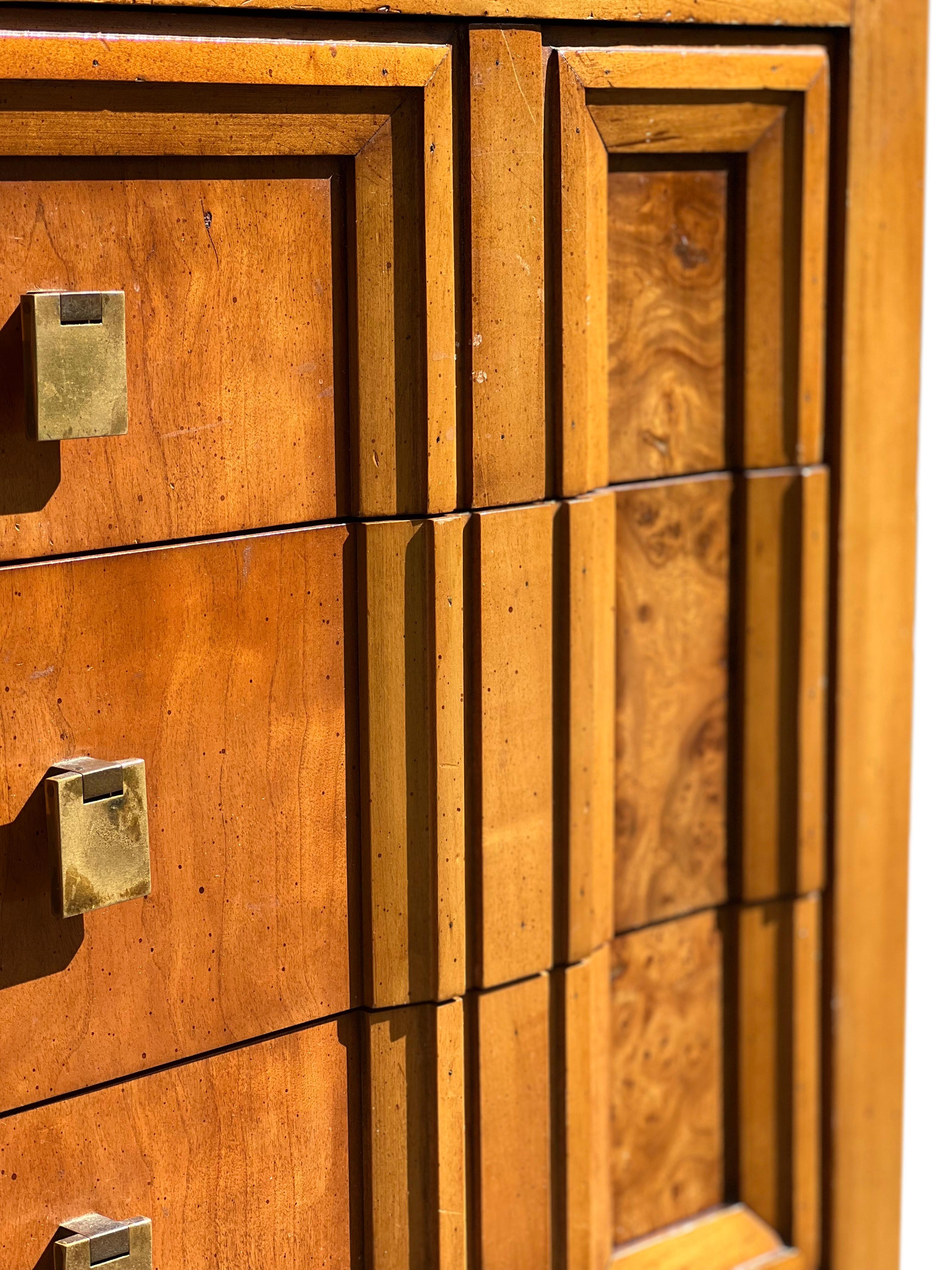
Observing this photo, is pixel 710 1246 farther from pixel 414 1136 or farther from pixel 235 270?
pixel 235 270

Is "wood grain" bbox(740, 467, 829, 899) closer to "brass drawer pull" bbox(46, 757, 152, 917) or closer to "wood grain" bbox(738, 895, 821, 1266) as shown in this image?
"wood grain" bbox(738, 895, 821, 1266)

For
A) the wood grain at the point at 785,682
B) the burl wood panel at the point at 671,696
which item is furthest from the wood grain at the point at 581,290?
the wood grain at the point at 785,682

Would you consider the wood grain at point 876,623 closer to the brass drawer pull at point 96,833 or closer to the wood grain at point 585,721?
the wood grain at point 585,721

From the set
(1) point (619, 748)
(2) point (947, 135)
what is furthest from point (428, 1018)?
(2) point (947, 135)

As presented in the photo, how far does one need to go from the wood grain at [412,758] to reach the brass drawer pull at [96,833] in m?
0.19

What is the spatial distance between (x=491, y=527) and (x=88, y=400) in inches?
12.6

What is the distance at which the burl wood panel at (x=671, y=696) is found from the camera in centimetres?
134

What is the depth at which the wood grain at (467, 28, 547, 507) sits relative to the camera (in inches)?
44.7

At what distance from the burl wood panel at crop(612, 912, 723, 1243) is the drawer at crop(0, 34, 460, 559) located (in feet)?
1.61

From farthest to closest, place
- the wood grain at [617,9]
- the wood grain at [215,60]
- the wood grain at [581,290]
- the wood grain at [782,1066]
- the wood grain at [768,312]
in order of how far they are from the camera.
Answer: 1. the wood grain at [782,1066]
2. the wood grain at [768,312]
3. the wood grain at [581,290]
4. the wood grain at [617,9]
5. the wood grain at [215,60]

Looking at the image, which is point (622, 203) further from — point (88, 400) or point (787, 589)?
point (88, 400)

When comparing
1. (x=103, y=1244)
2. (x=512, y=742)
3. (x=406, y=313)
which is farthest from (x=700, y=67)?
(x=103, y=1244)

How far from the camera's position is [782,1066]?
4.83 feet

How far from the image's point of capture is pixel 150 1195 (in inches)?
43.9
